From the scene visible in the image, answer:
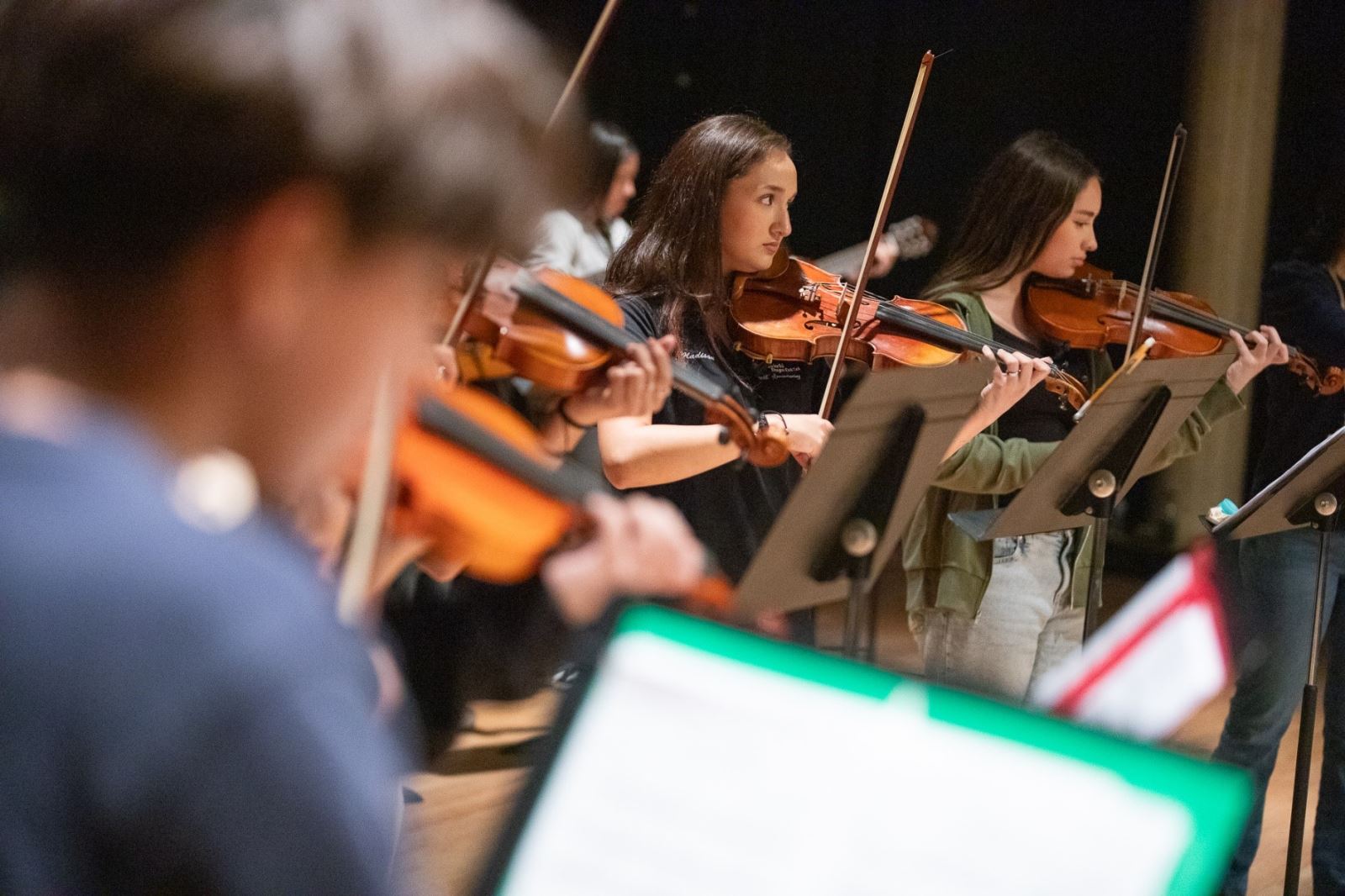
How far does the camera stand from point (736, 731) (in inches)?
25.4

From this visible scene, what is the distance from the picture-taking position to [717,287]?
1959 mm

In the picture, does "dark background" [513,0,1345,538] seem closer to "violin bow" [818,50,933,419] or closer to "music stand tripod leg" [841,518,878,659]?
"violin bow" [818,50,933,419]

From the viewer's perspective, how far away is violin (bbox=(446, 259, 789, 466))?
174 cm

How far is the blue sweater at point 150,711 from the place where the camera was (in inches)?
16.6

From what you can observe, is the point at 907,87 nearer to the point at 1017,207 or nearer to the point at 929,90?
the point at 929,90

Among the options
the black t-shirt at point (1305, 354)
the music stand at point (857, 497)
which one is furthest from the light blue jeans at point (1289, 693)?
the music stand at point (857, 497)

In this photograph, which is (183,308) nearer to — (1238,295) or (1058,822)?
(1058,822)

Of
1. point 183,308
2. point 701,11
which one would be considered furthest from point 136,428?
point 701,11

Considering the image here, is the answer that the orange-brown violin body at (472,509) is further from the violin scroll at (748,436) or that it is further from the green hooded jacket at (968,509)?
the green hooded jacket at (968,509)

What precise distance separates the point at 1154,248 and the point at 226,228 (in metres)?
2.13

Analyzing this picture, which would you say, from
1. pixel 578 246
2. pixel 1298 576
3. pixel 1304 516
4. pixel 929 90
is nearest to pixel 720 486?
pixel 1304 516

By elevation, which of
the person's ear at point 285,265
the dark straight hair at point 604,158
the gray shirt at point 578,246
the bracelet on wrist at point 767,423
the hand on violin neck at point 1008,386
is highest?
the person's ear at point 285,265

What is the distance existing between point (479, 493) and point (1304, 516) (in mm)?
1490

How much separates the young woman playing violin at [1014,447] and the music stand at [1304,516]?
26 cm
